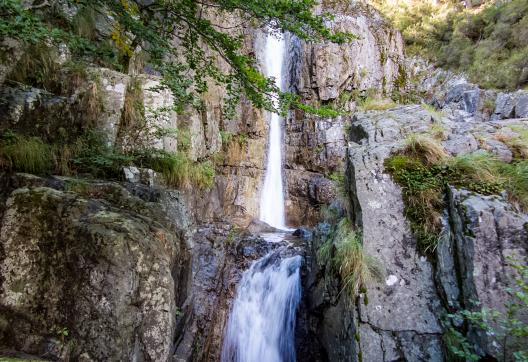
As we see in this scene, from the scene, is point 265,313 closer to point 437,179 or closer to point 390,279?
point 390,279

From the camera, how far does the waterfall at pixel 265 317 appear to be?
15.8ft

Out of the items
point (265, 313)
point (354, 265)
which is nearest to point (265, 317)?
point (265, 313)

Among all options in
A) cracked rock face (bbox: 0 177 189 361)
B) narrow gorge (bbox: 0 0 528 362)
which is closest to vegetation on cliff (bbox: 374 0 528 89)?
A: narrow gorge (bbox: 0 0 528 362)

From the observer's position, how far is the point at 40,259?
219cm

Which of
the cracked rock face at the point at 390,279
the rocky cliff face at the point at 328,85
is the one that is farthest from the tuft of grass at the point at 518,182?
the rocky cliff face at the point at 328,85

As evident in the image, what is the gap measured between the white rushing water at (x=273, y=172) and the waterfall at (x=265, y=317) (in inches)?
170

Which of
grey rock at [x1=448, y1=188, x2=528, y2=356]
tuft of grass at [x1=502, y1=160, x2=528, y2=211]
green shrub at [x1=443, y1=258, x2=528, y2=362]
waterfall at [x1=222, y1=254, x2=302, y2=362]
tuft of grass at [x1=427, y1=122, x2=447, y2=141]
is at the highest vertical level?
tuft of grass at [x1=427, y1=122, x2=447, y2=141]

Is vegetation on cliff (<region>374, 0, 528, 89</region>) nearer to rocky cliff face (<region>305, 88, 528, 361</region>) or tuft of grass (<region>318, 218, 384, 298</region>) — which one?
rocky cliff face (<region>305, 88, 528, 361</region>)

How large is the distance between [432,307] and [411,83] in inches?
532

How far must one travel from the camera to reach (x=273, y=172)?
1074 cm

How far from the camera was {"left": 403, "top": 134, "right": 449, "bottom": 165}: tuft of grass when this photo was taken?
11.9 ft

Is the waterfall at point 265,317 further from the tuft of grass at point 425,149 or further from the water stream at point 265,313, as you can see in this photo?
the tuft of grass at point 425,149

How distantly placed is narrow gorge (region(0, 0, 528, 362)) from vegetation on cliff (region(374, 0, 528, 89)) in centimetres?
977

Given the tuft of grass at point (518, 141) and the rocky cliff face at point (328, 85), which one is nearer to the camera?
the tuft of grass at point (518, 141)
